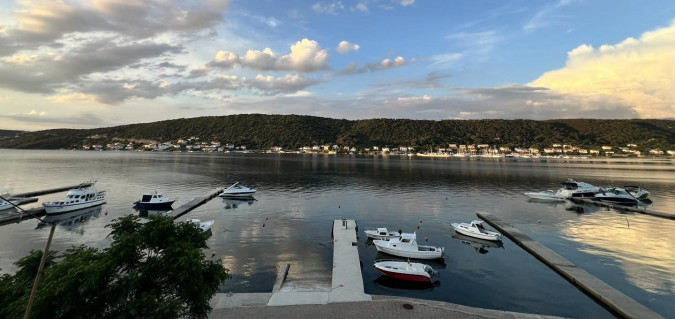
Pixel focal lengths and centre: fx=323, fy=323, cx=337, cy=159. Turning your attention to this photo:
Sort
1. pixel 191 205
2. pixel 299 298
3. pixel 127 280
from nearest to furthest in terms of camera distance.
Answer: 1. pixel 127 280
2. pixel 299 298
3. pixel 191 205

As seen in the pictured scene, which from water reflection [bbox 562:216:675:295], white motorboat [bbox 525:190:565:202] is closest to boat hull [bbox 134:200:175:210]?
water reflection [bbox 562:216:675:295]

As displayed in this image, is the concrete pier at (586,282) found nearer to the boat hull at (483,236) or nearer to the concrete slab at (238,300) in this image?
the boat hull at (483,236)

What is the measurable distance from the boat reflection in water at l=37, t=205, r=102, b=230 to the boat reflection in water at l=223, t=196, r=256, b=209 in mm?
20614

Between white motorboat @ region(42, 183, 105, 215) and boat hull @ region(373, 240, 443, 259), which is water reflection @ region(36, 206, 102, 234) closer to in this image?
white motorboat @ region(42, 183, 105, 215)

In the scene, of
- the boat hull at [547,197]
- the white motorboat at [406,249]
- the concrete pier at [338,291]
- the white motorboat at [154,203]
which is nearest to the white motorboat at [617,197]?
the boat hull at [547,197]

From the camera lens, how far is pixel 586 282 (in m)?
26.6

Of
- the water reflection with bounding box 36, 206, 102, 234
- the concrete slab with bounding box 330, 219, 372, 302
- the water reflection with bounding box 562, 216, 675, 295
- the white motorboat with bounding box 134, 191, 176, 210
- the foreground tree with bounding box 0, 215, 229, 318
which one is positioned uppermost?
the foreground tree with bounding box 0, 215, 229, 318

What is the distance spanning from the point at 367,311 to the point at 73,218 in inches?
2057

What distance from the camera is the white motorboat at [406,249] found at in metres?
32.9

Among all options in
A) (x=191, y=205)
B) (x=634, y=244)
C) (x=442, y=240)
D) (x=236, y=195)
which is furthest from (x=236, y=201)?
(x=634, y=244)

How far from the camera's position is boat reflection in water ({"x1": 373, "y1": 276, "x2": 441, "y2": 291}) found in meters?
26.9

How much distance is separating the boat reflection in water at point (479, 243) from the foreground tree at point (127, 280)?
31852 mm

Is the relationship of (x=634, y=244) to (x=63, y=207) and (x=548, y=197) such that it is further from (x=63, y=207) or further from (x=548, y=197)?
(x=63, y=207)

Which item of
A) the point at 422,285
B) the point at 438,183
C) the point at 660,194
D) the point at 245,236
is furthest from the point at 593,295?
the point at 660,194
